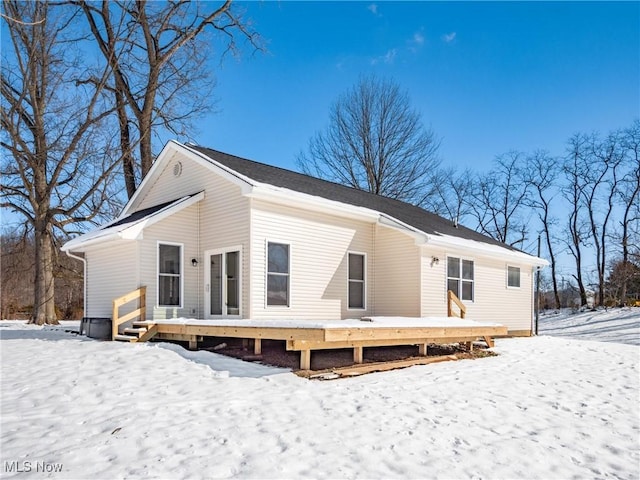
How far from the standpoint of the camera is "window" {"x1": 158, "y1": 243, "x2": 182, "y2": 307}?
10.7 m

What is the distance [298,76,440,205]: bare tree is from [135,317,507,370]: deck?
16137 mm

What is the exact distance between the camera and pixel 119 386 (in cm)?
623

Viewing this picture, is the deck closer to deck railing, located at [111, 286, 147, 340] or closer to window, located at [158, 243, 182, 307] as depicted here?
deck railing, located at [111, 286, 147, 340]

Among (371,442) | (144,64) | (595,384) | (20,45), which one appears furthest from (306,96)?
(371,442)

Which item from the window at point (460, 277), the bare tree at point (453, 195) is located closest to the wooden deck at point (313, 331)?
the window at point (460, 277)

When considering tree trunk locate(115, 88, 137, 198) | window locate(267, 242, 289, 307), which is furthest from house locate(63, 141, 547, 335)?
tree trunk locate(115, 88, 137, 198)

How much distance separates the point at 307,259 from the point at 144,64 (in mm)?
14645

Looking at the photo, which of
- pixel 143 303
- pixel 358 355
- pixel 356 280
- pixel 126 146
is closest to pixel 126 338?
pixel 143 303

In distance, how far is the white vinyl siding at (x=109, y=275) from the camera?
1080 cm

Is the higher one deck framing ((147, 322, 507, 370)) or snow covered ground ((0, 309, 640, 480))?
deck framing ((147, 322, 507, 370))

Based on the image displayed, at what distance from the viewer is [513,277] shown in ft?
50.9

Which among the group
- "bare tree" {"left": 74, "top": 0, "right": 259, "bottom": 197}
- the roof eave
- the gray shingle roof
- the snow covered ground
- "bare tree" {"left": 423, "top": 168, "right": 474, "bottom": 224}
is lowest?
the snow covered ground

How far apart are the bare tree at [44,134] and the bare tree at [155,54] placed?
147 centimetres

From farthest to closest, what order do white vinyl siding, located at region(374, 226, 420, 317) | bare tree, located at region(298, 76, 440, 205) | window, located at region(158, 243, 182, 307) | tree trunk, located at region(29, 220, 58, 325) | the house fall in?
bare tree, located at region(298, 76, 440, 205), tree trunk, located at region(29, 220, 58, 325), white vinyl siding, located at region(374, 226, 420, 317), window, located at region(158, 243, 182, 307), the house
